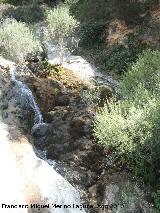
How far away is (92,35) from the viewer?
122 ft

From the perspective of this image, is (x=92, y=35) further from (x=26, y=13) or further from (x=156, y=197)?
(x=156, y=197)

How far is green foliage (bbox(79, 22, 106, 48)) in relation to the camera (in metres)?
37.0

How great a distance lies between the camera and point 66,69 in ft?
101

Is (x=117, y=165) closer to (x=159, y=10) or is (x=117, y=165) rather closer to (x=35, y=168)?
(x=35, y=168)

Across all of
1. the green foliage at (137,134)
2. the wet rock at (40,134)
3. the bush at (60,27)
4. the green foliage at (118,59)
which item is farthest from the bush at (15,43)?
the green foliage at (137,134)

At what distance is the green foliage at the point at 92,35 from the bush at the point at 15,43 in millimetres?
6149

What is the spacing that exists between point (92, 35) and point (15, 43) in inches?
334

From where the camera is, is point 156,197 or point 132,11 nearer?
point 156,197

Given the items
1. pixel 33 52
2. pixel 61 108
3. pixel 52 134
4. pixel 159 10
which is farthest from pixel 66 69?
pixel 159 10

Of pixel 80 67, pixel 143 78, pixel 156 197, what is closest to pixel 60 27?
pixel 80 67

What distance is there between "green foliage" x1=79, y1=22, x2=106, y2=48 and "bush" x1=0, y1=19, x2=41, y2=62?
6.15 metres

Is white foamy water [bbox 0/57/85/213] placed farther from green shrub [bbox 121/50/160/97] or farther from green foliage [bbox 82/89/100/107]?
green shrub [bbox 121/50/160/97]

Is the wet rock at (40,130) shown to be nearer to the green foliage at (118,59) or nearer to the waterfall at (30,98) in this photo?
the waterfall at (30,98)

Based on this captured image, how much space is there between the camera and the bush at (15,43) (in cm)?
3091
